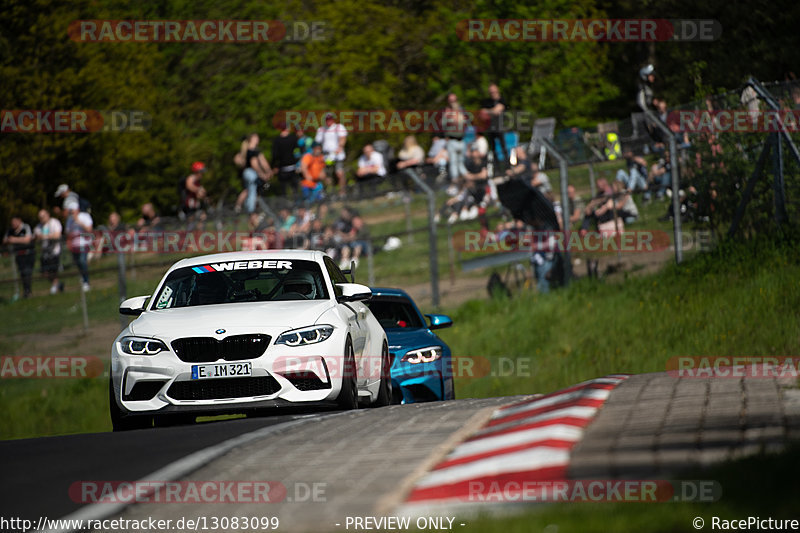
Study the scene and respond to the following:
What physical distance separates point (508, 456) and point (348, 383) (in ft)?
14.3

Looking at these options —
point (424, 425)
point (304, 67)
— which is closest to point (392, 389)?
point (424, 425)

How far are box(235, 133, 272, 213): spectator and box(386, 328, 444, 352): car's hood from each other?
13.0m

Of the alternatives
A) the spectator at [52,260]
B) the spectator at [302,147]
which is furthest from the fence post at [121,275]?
the spectator at [302,147]

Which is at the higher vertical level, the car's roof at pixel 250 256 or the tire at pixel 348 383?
the car's roof at pixel 250 256

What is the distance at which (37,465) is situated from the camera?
9156 mm

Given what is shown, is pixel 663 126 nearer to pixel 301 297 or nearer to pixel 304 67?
pixel 301 297

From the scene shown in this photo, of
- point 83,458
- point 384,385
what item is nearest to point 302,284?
point 384,385

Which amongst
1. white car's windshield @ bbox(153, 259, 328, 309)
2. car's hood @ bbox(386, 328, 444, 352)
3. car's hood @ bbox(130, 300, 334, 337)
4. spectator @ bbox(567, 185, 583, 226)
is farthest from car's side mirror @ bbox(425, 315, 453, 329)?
spectator @ bbox(567, 185, 583, 226)

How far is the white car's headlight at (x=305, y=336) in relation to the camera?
11.2 metres

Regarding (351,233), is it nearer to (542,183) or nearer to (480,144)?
(480,144)

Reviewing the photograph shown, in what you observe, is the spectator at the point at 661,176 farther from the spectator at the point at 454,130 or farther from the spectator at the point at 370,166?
the spectator at the point at 370,166

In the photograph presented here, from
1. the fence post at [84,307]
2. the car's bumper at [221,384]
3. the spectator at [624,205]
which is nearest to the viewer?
the car's bumper at [221,384]

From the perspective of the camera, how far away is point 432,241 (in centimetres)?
2300

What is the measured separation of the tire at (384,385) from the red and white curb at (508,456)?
334 centimetres
